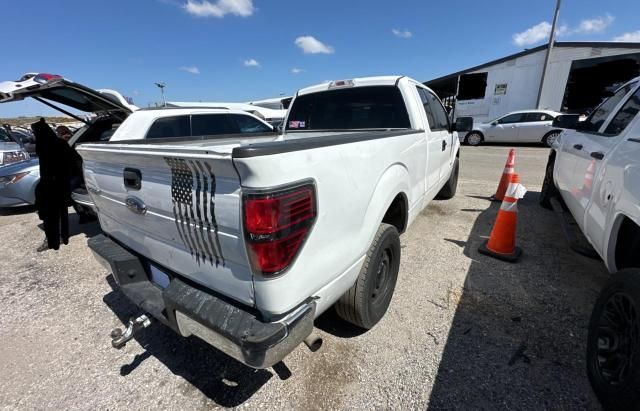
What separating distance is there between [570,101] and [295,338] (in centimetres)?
2313

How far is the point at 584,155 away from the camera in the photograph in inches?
113

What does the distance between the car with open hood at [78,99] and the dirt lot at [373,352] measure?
6.13 ft

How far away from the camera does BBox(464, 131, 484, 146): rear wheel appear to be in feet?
47.8

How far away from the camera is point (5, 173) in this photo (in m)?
5.46

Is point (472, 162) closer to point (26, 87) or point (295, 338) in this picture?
point (295, 338)

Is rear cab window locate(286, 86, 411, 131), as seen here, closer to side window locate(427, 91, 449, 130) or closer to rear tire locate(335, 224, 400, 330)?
side window locate(427, 91, 449, 130)

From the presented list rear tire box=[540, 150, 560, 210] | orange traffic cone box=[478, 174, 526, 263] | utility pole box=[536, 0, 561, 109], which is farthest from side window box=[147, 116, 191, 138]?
utility pole box=[536, 0, 561, 109]

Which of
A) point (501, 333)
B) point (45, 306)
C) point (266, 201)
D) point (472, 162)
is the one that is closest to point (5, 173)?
point (45, 306)

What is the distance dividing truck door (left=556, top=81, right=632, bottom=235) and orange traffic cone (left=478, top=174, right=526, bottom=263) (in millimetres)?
479

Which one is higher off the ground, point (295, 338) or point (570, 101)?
point (570, 101)

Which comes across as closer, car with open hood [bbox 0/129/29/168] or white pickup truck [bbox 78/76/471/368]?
white pickup truck [bbox 78/76/471/368]

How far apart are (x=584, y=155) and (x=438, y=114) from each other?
174cm

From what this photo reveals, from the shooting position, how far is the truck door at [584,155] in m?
2.51

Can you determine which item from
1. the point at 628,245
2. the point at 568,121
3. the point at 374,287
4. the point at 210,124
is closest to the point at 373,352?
the point at 374,287
